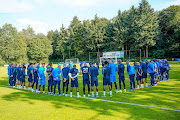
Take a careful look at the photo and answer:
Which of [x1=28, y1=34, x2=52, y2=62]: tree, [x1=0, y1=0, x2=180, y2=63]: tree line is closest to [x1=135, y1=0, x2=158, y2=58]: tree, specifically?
[x1=0, y1=0, x2=180, y2=63]: tree line

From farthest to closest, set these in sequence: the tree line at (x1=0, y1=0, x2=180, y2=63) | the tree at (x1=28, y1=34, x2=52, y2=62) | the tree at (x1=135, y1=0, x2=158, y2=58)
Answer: the tree at (x1=28, y1=34, x2=52, y2=62), the tree line at (x1=0, y1=0, x2=180, y2=63), the tree at (x1=135, y1=0, x2=158, y2=58)

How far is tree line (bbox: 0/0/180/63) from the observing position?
51250mm

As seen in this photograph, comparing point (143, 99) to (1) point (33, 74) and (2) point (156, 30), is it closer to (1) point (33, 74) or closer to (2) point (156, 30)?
(1) point (33, 74)

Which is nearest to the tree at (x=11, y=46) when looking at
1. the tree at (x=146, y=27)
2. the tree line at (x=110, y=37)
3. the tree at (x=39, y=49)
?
the tree line at (x=110, y=37)

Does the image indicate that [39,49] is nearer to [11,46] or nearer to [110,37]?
[11,46]

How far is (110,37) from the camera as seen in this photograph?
6412cm

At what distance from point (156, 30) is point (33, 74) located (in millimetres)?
51194

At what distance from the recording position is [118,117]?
6.14 meters

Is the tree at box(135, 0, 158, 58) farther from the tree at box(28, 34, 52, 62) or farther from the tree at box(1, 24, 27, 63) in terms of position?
the tree at box(1, 24, 27, 63)

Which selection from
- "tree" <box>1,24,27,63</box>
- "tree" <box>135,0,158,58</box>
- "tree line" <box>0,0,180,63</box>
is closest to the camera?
"tree" <box>135,0,158,58</box>

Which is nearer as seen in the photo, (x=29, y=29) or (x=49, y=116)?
(x=49, y=116)

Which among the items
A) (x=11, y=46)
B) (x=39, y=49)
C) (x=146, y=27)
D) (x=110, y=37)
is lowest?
(x=39, y=49)

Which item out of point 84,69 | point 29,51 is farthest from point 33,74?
point 29,51

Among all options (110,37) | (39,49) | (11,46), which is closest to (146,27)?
(110,37)
